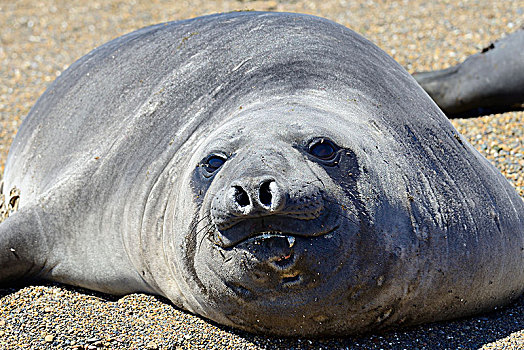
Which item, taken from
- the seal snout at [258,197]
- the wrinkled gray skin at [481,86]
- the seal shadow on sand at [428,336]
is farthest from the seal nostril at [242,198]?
the wrinkled gray skin at [481,86]

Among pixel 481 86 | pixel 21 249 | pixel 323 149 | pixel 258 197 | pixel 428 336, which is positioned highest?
pixel 481 86

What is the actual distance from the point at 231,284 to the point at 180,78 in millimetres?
1152

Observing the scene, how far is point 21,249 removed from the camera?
10.2ft

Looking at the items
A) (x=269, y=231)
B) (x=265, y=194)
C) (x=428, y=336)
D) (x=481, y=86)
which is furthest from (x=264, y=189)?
(x=481, y=86)

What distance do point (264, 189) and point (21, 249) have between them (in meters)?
1.55

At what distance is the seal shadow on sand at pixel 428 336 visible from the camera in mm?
2369

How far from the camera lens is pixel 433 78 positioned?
4.87 metres

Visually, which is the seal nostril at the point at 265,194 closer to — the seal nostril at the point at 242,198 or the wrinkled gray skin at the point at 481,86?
the seal nostril at the point at 242,198

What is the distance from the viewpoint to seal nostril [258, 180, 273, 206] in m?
1.98

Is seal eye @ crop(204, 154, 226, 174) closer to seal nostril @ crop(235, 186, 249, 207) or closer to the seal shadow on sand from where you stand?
seal nostril @ crop(235, 186, 249, 207)

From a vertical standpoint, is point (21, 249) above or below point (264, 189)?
below

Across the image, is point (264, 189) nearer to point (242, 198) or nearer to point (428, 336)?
point (242, 198)

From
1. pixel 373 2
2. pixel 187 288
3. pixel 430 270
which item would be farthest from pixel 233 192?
pixel 373 2

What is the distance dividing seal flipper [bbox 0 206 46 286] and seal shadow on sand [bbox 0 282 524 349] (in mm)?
800
